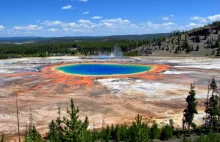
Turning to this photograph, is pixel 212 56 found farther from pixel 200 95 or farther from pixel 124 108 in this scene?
pixel 124 108

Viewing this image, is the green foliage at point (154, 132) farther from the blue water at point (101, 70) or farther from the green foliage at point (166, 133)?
the blue water at point (101, 70)

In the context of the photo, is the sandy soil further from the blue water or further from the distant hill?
the distant hill

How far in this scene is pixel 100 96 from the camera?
5753cm

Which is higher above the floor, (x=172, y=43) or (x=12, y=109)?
(x=172, y=43)

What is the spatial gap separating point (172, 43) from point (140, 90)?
10384 cm

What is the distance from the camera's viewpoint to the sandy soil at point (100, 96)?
44.0 metres

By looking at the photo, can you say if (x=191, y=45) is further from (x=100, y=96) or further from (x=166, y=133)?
(x=166, y=133)

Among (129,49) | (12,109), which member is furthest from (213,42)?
(12,109)

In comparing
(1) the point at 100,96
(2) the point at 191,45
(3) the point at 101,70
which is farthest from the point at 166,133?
(2) the point at 191,45

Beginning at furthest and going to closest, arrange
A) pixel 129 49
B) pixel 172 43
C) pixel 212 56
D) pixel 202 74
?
pixel 129 49
pixel 172 43
pixel 212 56
pixel 202 74

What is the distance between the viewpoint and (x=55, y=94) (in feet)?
194

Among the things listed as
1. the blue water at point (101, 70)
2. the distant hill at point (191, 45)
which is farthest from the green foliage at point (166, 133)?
the distant hill at point (191, 45)

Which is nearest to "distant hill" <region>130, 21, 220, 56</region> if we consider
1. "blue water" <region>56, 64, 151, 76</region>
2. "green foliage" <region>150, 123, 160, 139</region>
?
"blue water" <region>56, 64, 151, 76</region>

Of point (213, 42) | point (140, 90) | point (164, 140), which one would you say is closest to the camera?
point (164, 140)
